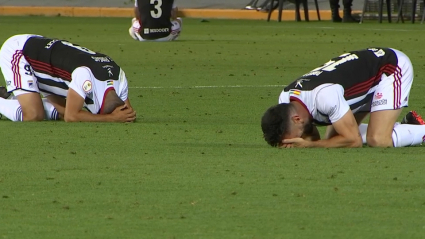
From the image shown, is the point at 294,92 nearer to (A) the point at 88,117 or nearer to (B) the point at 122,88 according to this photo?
(B) the point at 122,88

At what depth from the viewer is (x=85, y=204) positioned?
6.19m

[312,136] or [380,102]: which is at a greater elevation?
[380,102]

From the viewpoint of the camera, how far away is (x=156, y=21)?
73.0ft

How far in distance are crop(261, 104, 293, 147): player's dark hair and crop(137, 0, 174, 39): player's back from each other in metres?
14.4

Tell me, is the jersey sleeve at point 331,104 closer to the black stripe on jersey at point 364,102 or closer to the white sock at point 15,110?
the black stripe on jersey at point 364,102

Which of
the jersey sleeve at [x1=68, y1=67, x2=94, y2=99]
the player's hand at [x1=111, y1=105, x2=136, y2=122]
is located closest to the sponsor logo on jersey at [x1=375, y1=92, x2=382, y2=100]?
the player's hand at [x1=111, y1=105, x2=136, y2=122]

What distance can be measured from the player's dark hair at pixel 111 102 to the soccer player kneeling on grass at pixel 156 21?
12.2m

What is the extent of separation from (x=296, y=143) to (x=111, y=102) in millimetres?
2527

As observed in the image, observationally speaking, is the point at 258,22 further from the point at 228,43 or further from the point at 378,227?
the point at 378,227

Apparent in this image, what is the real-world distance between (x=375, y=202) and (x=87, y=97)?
14.4 ft

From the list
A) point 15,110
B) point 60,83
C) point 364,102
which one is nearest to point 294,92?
point 364,102

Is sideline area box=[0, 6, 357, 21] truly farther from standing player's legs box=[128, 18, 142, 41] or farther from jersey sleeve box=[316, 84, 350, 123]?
jersey sleeve box=[316, 84, 350, 123]

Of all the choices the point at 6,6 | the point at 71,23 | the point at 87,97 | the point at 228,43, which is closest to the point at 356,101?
the point at 87,97

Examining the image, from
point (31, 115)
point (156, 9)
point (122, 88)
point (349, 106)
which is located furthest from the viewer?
point (156, 9)
